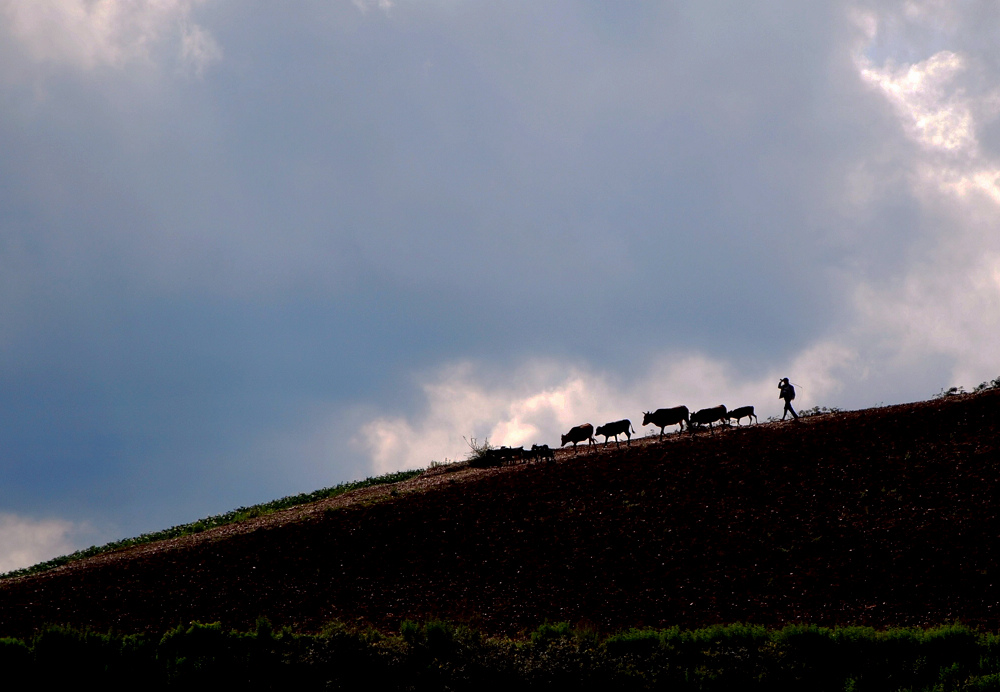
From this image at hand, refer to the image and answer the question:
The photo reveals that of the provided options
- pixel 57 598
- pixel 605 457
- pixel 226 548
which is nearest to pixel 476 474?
pixel 605 457

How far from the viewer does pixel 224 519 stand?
38.2 m

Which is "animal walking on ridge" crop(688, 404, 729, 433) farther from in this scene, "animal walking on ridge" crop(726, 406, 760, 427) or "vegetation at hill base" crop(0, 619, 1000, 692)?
"vegetation at hill base" crop(0, 619, 1000, 692)

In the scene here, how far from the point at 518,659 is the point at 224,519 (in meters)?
25.9

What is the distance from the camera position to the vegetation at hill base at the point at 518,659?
14914 millimetres

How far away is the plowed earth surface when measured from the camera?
Answer: 64.3 ft

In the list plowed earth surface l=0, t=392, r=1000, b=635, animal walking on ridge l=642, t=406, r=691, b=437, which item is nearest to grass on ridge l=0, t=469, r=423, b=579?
plowed earth surface l=0, t=392, r=1000, b=635

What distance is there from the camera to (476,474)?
33188mm

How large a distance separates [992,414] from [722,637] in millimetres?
17531

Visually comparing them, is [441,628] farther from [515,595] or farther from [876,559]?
[876,559]

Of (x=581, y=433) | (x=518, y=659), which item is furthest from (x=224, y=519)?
(x=518, y=659)

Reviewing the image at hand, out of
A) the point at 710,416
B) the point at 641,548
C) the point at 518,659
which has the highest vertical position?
the point at 710,416

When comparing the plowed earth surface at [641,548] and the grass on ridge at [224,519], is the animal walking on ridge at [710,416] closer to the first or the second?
the plowed earth surface at [641,548]

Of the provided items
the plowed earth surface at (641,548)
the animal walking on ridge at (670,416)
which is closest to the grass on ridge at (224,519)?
the plowed earth surface at (641,548)

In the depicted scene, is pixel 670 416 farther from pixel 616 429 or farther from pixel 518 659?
pixel 518 659
